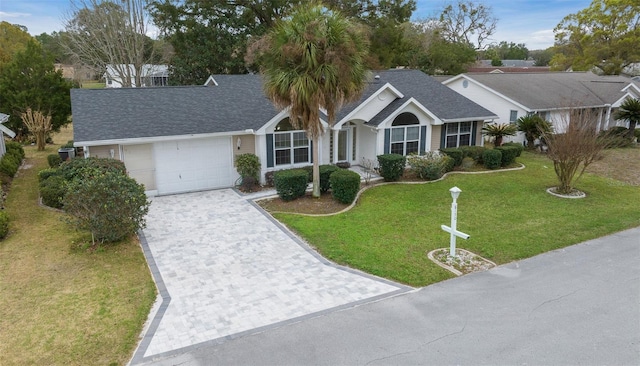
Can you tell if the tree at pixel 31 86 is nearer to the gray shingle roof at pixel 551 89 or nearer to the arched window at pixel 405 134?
the arched window at pixel 405 134

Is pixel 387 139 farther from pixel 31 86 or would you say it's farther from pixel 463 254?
pixel 31 86

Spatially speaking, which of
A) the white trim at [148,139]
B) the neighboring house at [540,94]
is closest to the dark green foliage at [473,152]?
the neighboring house at [540,94]

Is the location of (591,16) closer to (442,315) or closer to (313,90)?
(313,90)

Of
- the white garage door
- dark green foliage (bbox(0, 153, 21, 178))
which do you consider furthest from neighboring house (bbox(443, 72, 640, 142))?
dark green foliage (bbox(0, 153, 21, 178))

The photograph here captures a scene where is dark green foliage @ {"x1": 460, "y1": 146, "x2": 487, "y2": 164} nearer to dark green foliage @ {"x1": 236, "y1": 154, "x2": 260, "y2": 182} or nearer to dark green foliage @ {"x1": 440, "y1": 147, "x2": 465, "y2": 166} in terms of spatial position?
dark green foliage @ {"x1": 440, "y1": 147, "x2": 465, "y2": 166}

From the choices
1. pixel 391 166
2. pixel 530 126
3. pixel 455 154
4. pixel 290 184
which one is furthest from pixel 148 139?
pixel 530 126

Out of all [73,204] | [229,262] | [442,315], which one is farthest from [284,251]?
[73,204]
